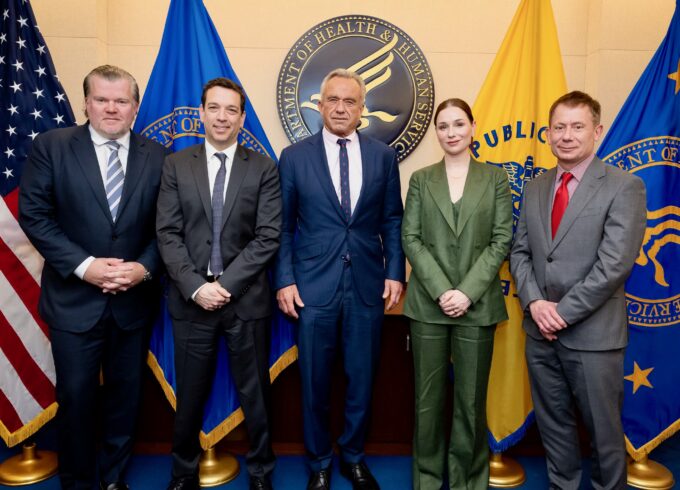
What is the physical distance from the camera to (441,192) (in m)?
A: 2.24

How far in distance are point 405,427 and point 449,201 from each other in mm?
1301

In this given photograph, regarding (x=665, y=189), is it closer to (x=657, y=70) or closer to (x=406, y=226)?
(x=657, y=70)

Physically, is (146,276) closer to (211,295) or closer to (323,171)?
(211,295)

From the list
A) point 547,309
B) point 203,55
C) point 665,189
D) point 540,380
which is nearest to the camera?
point 547,309

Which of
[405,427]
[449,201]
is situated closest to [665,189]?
[449,201]

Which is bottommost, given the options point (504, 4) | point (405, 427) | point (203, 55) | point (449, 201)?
point (405, 427)

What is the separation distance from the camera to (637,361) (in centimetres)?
252

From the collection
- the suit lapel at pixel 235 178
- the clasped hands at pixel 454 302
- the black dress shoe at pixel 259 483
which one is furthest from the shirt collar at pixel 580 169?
the black dress shoe at pixel 259 483

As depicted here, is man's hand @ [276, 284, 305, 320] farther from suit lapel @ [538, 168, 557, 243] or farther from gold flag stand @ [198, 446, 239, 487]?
suit lapel @ [538, 168, 557, 243]

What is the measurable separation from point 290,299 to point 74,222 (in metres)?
0.95

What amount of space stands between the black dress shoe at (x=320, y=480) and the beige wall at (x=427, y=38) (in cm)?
202

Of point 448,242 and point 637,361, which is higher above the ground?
point 448,242

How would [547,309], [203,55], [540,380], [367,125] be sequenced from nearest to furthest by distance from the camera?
[547,309], [540,380], [203,55], [367,125]

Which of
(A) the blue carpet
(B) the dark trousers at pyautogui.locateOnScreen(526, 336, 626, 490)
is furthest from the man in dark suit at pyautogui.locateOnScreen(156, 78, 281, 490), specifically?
(B) the dark trousers at pyautogui.locateOnScreen(526, 336, 626, 490)
